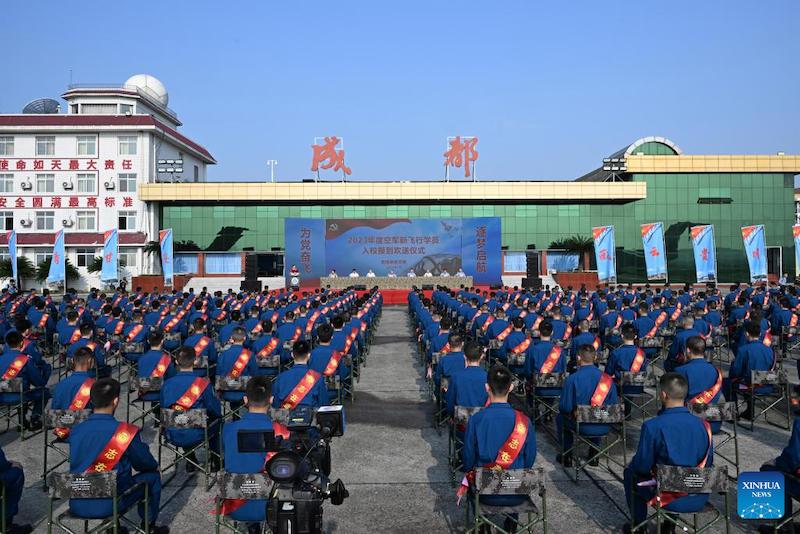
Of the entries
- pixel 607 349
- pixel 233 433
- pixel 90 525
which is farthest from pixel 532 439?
pixel 607 349

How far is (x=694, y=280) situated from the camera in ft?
148

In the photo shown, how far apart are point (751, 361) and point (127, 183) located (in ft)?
147

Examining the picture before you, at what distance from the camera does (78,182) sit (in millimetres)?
41719

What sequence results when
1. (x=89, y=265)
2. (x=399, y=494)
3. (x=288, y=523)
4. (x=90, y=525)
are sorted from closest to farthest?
(x=288, y=523)
(x=90, y=525)
(x=399, y=494)
(x=89, y=265)

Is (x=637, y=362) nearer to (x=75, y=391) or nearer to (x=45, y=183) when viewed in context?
(x=75, y=391)

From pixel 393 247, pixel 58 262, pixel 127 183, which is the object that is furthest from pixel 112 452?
pixel 127 183

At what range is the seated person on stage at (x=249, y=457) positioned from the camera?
3885 millimetres

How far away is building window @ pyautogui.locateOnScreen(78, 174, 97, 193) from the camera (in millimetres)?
41750

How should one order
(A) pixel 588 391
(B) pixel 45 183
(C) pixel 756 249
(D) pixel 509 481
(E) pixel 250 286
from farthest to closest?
(B) pixel 45 183
(E) pixel 250 286
(C) pixel 756 249
(A) pixel 588 391
(D) pixel 509 481

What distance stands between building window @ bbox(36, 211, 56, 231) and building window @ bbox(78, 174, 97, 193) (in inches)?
113

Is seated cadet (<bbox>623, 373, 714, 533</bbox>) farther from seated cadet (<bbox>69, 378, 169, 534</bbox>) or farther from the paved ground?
seated cadet (<bbox>69, 378, 169, 534</bbox>)

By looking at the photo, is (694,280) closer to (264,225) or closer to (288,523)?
(264,225)

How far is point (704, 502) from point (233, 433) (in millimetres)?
3559

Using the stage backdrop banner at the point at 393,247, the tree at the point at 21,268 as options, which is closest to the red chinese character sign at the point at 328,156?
the stage backdrop banner at the point at 393,247
